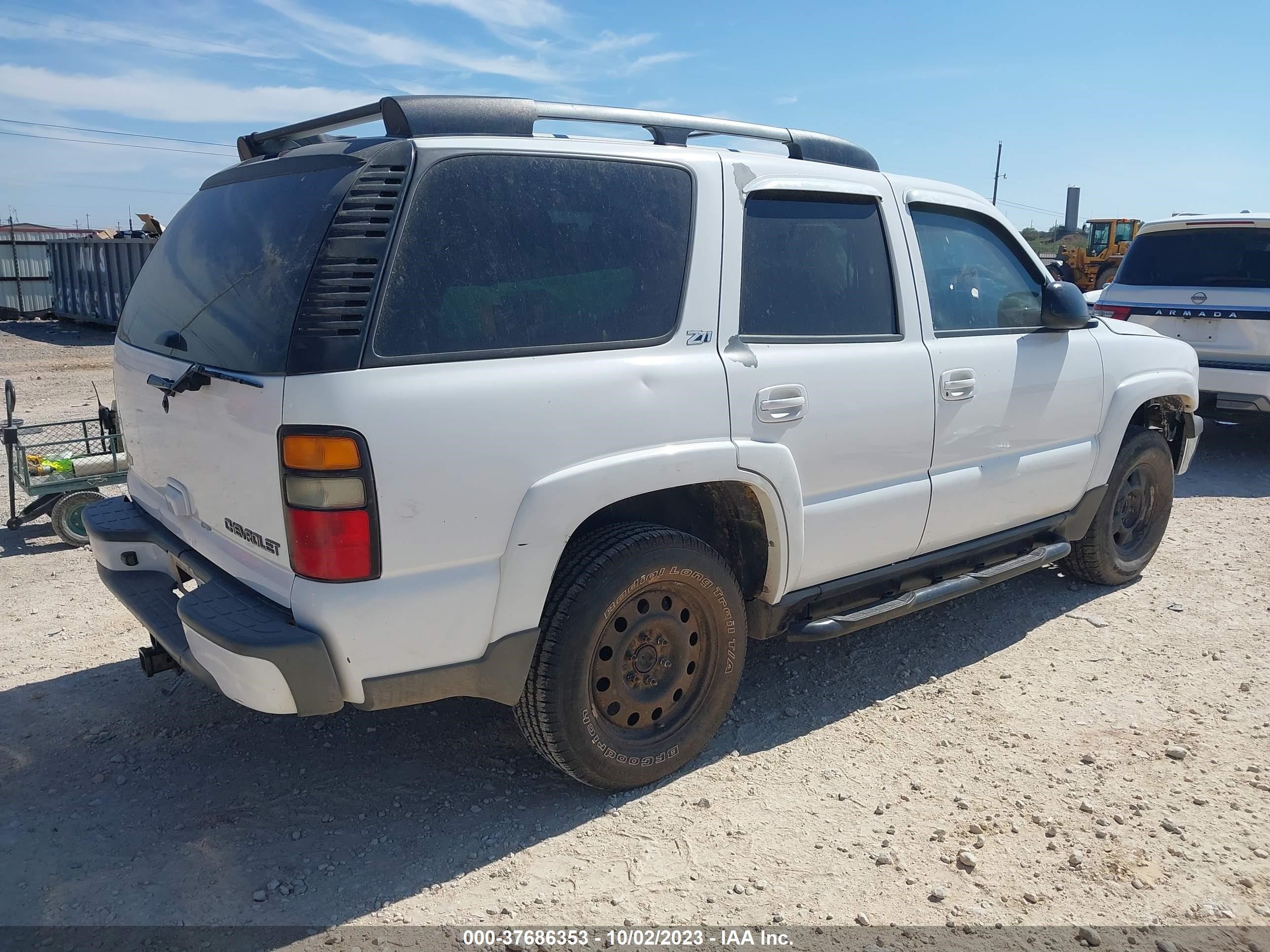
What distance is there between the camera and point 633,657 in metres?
3.21

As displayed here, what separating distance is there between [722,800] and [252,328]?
209 centimetres

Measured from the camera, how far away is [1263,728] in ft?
12.4

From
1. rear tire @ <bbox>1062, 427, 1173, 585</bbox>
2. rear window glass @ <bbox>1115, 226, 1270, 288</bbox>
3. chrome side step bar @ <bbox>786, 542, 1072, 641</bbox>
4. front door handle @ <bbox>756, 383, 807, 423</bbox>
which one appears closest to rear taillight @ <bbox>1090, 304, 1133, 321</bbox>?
rear window glass @ <bbox>1115, 226, 1270, 288</bbox>

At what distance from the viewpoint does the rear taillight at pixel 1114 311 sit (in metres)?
8.71

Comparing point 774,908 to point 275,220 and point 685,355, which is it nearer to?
point 685,355

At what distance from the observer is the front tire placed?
116 inches

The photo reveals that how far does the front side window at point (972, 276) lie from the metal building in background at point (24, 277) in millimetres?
25768

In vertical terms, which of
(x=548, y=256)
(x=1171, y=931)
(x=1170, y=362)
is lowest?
(x=1171, y=931)

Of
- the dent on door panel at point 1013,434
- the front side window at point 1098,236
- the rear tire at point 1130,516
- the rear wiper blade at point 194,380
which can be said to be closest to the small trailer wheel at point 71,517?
the rear wiper blade at point 194,380

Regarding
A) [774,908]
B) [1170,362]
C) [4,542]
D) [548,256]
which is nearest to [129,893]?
[774,908]

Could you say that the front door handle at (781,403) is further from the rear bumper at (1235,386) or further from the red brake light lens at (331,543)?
the rear bumper at (1235,386)

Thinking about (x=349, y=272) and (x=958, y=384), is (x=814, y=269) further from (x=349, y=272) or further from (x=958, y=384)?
(x=349, y=272)

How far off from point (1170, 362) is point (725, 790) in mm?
3513

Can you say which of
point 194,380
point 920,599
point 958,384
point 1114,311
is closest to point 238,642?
point 194,380
